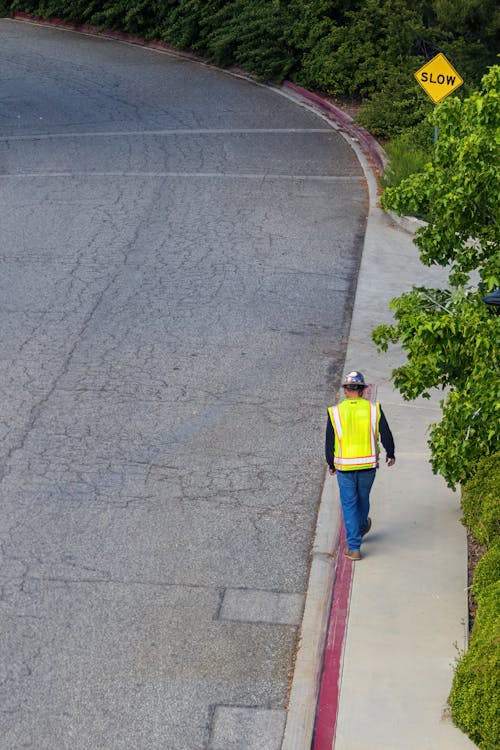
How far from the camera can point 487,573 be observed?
25.5 feet

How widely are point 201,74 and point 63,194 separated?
34.1ft

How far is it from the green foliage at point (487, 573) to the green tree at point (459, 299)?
834mm

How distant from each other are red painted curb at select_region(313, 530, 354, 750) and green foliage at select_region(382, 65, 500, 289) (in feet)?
8.17

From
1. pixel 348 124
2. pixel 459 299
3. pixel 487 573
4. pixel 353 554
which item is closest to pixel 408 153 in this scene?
pixel 348 124

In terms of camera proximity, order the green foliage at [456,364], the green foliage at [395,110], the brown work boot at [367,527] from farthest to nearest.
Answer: the green foliage at [395,110], the brown work boot at [367,527], the green foliage at [456,364]

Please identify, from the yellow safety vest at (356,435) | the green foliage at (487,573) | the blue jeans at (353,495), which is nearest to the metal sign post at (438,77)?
the yellow safety vest at (356,435)

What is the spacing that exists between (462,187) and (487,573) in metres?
2.79

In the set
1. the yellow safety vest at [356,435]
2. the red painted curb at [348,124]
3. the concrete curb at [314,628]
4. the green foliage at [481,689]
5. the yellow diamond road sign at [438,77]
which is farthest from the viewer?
the red painted curb at [348,124]

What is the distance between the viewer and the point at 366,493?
889 centimetres

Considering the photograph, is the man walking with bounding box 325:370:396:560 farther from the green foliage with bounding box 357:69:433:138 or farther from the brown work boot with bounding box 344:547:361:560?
the green foliage with bounding box 357:69:433:138

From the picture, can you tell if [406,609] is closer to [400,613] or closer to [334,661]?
[400,613]

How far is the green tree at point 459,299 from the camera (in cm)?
786

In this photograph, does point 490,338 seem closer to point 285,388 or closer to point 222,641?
point 222,641

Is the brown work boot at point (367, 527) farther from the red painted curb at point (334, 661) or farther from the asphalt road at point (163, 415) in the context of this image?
the asphalt road at point (163, 415)
